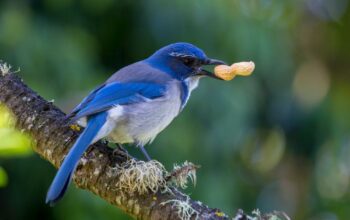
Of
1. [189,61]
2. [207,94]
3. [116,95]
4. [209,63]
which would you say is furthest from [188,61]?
[207,94]

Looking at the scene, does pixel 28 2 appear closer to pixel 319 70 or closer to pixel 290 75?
pixel 290 75

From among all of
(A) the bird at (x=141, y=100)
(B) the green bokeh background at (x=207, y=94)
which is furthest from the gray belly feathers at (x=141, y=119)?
(B) the green bokeh background at (x=207, y=94)

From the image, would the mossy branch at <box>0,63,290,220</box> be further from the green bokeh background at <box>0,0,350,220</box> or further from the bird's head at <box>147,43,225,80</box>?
the green bokeh background at <box>0,0,350,220</box>

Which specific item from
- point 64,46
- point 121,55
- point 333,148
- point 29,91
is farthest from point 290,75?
point 29,91

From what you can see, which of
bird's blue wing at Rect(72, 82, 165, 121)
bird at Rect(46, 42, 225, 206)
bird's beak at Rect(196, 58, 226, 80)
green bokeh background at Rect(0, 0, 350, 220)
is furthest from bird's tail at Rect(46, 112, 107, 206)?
green bokeh background at Rect(0, 0, 350, 220)

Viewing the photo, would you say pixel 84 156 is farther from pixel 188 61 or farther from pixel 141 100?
pixel 188 61

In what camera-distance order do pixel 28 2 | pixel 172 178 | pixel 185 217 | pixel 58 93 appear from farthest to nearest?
pixel 28 2
pixel 58 93
pixel 172 178
pixel 185 217
